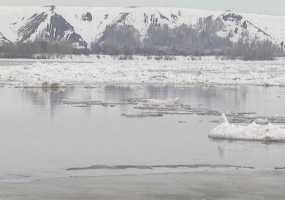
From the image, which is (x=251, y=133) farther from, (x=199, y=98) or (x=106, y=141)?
(x=199, y=98)

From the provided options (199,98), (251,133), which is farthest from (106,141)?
(199,98)

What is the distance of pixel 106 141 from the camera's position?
1711 cm

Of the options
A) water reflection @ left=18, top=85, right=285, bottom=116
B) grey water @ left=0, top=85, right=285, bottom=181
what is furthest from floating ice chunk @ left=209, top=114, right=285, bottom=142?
water reflection @ left=18, top=85, right=285, bottom=116

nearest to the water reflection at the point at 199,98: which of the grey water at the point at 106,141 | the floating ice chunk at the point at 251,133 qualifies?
the grey water at the point at 106,141

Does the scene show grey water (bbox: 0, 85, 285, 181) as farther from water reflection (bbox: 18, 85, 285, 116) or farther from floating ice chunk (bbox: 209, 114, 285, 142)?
floating ice chunk (bbox: 209, 114, 285, 142)

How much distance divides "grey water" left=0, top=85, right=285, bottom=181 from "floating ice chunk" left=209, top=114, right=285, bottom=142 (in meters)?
0.48

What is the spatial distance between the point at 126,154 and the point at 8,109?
413 inches

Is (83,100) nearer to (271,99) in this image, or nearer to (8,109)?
(8,109)

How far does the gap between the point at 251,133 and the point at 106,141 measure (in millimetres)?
3504

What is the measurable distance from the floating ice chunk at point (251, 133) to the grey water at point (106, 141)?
48cm

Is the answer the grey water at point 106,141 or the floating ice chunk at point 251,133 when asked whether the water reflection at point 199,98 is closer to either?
the grey water at point 106,141

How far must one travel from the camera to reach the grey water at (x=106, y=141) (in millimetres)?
14164

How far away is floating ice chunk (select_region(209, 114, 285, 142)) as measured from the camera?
17.6 m

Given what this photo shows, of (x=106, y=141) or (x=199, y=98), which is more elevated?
(x=106, y=141)
